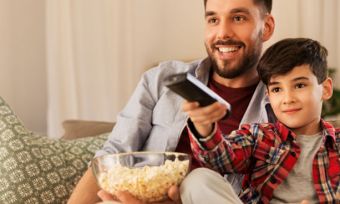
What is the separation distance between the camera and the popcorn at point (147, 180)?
1.30 metres

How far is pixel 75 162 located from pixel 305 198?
→ 2.46 feet

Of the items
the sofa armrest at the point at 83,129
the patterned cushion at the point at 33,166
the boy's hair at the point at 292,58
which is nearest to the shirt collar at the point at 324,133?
the boy's hair at the point at 292,58

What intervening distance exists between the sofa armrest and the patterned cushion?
272 mm

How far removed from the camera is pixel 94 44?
320cm

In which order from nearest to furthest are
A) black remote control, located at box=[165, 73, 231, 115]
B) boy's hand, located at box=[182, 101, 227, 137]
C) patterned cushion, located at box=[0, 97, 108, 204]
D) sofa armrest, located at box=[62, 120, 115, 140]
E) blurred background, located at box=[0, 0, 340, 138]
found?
black remote control, located at box=[165, 73, 231, 115], boy's hand, located at box=[182, 101, 227, 137], patterned cushion, located at box=[0, 97, 108, 204], sofa armrest, located at box=[62, 120, 115, 140], blurred background, located at box=[0, 0, 340, 138]

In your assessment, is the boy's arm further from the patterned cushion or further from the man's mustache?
the patterned cushion

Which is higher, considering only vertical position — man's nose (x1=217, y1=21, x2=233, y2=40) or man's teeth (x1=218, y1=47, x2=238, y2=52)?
man's nose (x1=217, y1=21, x2=233, y2=40)

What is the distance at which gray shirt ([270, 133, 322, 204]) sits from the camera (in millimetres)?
1489

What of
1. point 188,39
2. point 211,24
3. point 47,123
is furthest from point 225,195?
point 188,39

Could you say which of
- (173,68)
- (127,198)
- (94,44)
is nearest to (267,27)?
(173,68)

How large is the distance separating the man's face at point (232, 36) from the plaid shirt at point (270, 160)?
0.32m

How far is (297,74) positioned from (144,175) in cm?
48

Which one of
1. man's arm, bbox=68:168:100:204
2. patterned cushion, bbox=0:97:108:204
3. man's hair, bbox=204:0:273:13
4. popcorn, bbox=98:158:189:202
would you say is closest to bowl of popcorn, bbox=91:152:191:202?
popcorn, bbox=98:158:189:202

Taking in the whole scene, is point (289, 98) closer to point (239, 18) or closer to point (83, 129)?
point (239, 18)
